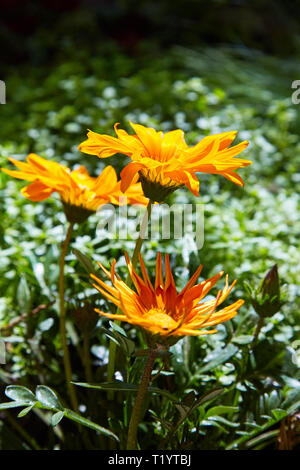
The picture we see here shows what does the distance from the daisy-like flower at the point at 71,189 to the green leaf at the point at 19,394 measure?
0.23 m

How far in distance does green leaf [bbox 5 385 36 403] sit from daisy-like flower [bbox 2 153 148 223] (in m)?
0.23

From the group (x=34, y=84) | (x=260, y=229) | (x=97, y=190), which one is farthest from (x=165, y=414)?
(x=34, y=84)

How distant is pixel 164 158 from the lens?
0.60 m

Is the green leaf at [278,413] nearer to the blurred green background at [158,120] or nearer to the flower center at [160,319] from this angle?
the blurred green background at [158,120]

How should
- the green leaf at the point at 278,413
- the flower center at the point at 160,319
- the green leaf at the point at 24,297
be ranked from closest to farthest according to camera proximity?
the flower center at the point at 160,319
the green leaf at the point at 278,413
the green leaf at the point at 24,297

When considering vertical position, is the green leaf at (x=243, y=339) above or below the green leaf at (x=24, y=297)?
below

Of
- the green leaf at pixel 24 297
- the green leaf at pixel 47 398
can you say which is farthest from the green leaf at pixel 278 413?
the green leaf at pixel 24 297

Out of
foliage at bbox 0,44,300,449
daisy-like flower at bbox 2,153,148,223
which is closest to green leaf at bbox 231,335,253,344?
foliage at bbox 0,44,300,449

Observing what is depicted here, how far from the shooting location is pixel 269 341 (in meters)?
0.80

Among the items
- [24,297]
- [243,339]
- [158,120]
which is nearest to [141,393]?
[243,339]

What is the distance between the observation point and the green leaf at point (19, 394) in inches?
21.5

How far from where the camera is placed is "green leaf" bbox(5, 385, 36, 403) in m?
0.55
